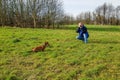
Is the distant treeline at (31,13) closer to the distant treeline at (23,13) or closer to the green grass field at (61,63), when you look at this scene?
the distant treeline at (23,13)

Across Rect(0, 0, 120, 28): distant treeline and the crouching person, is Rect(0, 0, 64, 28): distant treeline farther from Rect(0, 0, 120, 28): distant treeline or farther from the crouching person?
the crouching person

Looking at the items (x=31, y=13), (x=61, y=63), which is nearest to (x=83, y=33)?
(x=61, y=63)

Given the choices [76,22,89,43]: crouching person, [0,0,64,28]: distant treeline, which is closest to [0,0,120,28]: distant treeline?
Answer: [0,0,64,28]: distant treeline

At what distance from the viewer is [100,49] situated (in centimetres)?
1390

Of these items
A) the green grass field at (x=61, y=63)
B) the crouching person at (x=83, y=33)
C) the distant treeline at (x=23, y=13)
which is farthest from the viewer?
the distant treeline at (x=23, y=13)

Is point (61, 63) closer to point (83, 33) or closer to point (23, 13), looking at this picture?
point (83, 33)

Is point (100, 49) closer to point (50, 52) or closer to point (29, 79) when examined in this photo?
point (50, 52)

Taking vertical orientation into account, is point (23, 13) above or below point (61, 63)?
above

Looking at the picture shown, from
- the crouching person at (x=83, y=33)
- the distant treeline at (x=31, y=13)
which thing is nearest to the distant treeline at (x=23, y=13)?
the distant treeline at (x=31, y=13)

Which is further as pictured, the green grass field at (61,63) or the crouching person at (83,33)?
the crouching person at (83,33)

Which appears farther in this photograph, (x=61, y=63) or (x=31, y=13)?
(x=31, y=13)

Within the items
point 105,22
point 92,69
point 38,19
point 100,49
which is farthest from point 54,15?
point 105,22

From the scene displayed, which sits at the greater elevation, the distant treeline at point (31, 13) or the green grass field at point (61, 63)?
the distant treeline at point (31, 13)

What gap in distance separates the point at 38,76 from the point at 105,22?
92299 mm
